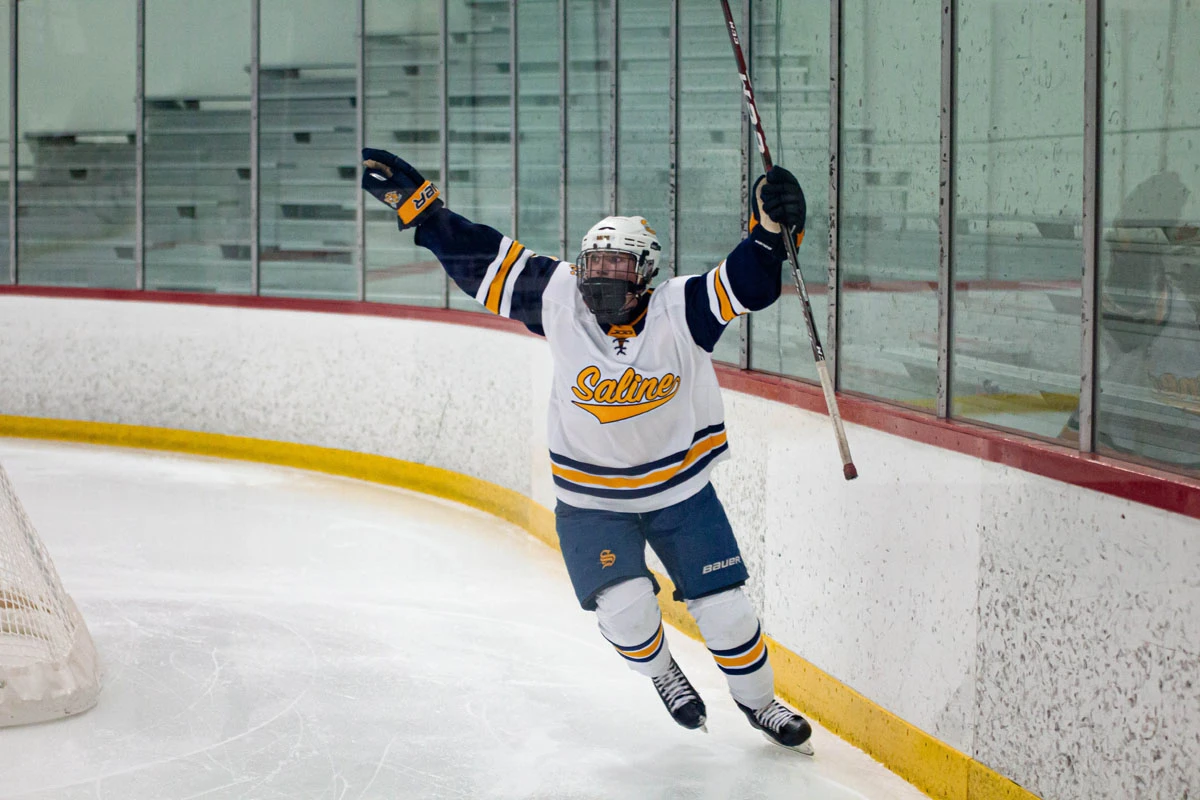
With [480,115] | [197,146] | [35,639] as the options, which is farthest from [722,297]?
[197,146]

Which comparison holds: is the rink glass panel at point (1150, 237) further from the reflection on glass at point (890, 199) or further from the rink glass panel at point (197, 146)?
the rink glass panel at point (197, 146)

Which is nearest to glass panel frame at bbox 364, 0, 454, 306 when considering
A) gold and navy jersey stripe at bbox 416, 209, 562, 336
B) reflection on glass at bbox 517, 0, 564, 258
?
reflection on glass at bbox 517, 0, 564, 258

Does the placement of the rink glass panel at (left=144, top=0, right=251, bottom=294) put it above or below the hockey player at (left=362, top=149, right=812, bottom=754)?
above

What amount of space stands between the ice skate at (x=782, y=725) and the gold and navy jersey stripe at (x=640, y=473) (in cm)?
53

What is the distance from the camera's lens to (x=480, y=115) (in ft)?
20.2

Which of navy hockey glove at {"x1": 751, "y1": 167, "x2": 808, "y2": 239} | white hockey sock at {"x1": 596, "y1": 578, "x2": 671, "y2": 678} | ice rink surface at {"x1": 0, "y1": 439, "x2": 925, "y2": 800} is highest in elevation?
navy hockey glove at {"x1": 751, "y1": 167, "x2": 808, "y2": 239}

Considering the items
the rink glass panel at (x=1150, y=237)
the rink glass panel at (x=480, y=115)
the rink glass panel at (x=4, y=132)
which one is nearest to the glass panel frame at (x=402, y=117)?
the rink glass panel at (x=480, y=115)

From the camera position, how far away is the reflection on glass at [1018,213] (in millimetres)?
2506

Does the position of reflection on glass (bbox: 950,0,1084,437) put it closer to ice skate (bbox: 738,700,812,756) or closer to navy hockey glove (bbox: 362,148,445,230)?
ice skate (bbox: 738,700,812,756)

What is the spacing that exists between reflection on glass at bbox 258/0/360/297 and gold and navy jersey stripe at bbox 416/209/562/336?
12.8 ft

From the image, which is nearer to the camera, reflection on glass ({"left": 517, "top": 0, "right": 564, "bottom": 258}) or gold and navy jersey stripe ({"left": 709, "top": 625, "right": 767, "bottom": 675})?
gold and navy jersey stripe ({"left": 709, "top": 625, "right": 767, "bottom": 675})

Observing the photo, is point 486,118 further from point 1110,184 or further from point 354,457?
point 1110,184

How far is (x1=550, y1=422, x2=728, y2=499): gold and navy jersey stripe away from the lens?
300 cm

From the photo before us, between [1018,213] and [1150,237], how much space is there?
0.46 m
